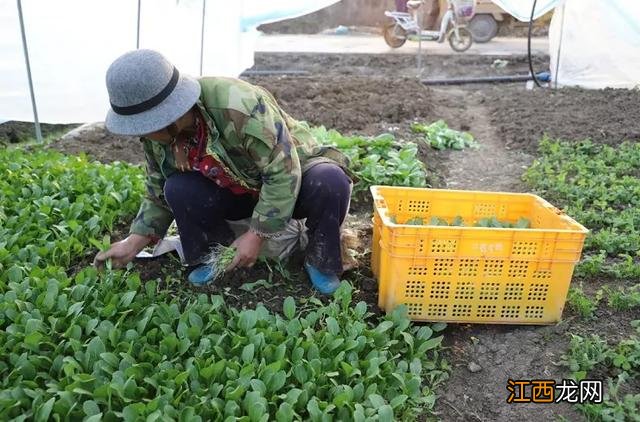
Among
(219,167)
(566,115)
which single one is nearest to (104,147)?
(219,167)

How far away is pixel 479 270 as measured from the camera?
2.33 metres

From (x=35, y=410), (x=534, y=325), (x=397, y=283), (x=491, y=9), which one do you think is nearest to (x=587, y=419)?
(x=534, y=325)

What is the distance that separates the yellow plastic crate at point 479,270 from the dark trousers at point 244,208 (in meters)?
0.21

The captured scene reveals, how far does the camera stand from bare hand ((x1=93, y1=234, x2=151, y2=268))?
260 cm

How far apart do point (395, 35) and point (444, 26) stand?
3.58 feet

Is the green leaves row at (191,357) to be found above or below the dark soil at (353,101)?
above

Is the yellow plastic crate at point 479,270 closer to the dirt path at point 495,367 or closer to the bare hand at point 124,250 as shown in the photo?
the dirt path at point 495,367

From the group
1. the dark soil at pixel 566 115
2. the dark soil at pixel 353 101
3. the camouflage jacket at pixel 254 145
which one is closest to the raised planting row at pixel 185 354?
the camouflage jacket at pixel 254 145

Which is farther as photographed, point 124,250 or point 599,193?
point 599,193

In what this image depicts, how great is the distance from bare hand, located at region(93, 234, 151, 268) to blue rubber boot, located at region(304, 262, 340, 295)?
29.6 inches

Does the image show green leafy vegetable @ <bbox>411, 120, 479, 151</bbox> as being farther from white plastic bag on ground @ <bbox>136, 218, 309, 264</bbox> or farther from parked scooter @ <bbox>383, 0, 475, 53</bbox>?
parked scooter @ <bbox>383, 0, 475, 53</bbox>

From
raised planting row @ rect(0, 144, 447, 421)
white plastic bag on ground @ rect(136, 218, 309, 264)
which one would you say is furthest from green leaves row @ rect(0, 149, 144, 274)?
white plastic bag on ground @ rect(136, 218, 309, 264)

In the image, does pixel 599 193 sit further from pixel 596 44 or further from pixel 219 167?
pixel 596 44

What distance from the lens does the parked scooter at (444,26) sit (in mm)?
12680
